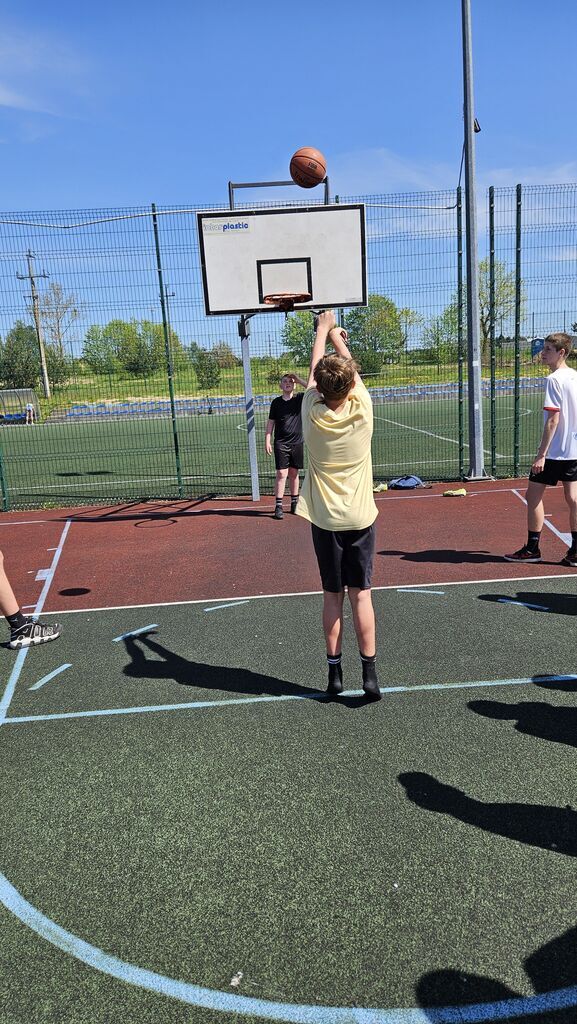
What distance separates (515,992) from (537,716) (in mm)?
1822

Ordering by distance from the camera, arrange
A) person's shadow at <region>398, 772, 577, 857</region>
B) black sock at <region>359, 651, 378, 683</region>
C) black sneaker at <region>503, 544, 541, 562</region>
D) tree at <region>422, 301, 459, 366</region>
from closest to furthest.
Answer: person's shadow at <region>398, 772, 577, 857</region>
black sock at <region>359, 651, 378, 683</region>
black sneaker at <region>503, 544, 541, 562</region>
tree at <region>422, 301, 459, 366</region>

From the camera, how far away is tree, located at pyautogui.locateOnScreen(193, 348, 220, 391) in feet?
36.4

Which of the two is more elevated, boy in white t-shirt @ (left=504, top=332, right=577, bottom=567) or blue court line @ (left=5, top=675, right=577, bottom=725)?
boy in white t-shirt @ (left=504, top=332, right=577, bottom=567)

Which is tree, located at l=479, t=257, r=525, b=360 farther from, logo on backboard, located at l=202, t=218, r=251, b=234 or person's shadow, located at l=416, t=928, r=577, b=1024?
person's shadow, located at l=416, t=928, r=577, b=1024

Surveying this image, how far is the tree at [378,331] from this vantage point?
430 inches

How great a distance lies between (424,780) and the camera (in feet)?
11.0

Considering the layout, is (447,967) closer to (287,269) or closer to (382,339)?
(287,269)

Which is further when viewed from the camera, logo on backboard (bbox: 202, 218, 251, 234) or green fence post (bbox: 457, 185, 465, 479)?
green fence post (bbox: 457, 185, 465, 479)

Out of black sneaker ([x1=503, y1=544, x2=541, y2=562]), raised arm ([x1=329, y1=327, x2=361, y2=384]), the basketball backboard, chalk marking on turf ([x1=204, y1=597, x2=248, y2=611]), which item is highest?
the basketball backboard

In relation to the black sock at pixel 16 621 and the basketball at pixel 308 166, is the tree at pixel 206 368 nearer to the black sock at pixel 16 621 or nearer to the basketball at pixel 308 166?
the basketball at pixel 308 166

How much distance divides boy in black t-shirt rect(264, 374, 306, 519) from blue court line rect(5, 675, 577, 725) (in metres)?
5.26

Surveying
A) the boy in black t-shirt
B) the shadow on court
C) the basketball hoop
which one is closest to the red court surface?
the shadow on court

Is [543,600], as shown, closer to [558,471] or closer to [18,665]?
[558,471]

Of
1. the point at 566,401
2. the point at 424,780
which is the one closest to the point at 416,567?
the point at 566,401
